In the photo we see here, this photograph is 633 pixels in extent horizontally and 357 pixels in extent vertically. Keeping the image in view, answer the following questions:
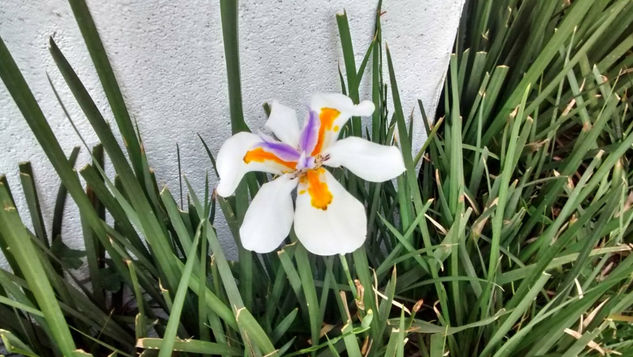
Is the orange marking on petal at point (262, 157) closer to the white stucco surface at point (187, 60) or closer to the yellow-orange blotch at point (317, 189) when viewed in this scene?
the yellow-orange blotch at point (317, 189)

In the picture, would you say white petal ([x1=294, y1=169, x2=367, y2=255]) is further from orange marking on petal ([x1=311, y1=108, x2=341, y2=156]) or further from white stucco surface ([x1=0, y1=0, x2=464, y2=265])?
white stucco surface ([x1=0, y1=0, x2=464, y2=265])

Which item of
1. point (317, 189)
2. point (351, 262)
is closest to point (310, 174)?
point (317, 189)

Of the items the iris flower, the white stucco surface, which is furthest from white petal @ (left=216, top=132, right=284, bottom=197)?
the white stucco surface

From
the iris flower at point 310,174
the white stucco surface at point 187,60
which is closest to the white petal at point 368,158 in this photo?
the iris flower at point 310,174

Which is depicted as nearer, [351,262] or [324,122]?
[324,122]

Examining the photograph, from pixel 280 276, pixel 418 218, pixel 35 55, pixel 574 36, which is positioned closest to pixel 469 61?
pixel 574 36

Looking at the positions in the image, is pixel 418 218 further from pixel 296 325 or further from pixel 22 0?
pixel 22 0

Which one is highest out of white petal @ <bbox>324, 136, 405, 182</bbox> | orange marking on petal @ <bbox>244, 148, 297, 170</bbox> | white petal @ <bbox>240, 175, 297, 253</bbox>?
orange marking on petal @ <bbox>244, 148, 297, 170</bbox>

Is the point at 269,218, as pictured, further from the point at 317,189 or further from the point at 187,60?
the point at 187,60
